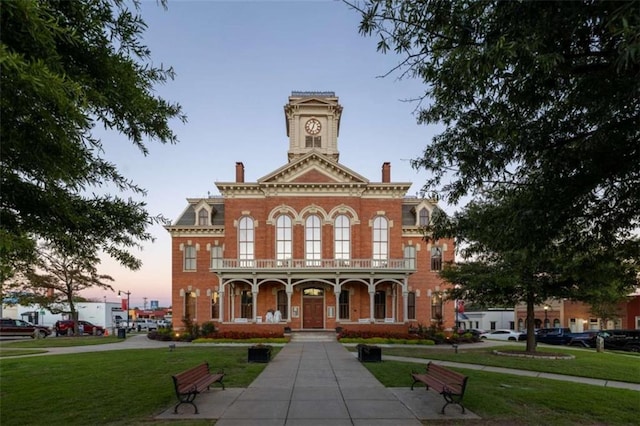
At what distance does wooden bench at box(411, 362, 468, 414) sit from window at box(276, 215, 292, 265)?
85.3 feet

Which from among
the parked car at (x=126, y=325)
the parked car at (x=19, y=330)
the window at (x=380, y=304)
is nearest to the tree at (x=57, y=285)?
the parked car at (x=19, y=330)

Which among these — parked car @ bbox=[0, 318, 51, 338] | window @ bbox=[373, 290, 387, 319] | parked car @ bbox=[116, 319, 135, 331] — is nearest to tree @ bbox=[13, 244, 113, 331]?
parked car @ bbox=[0, 318, 51, 338]

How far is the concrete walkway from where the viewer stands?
29.8ft

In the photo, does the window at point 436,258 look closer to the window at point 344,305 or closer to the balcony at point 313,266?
the balcony at point 313,266

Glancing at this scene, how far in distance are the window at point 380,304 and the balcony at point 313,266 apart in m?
2.75

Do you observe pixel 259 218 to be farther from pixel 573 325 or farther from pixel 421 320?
pixel 573 325

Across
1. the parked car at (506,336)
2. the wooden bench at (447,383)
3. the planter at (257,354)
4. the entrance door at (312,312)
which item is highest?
the wooden bench at (447,383)

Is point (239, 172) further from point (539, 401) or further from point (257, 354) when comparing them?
point (539, 401)

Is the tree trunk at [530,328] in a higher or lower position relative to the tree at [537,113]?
lower

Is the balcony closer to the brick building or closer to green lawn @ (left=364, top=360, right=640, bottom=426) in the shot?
the brick building

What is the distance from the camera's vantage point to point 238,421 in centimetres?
893

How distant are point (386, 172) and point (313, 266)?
488 inches

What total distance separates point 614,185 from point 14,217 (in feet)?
32.5

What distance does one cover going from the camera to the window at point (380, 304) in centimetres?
3772
